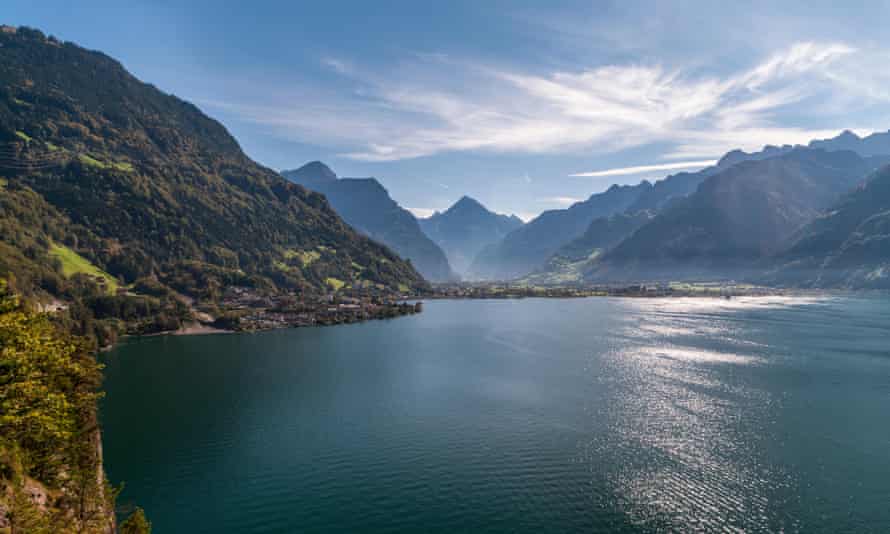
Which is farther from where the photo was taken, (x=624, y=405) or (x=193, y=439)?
(x=624, y=405)

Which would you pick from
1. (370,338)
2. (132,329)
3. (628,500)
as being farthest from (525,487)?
(132,329)

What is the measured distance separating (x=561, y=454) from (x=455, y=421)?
2266 centimetres

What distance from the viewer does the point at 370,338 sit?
195750mm

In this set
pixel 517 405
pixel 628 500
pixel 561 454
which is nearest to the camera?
pixel 628 500

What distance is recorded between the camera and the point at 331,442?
7369 centimetres

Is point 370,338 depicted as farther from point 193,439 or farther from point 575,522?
point 575,522

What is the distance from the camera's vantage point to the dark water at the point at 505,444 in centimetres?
5284

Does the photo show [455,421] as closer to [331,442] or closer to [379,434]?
[379,434]

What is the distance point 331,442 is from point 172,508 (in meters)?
24.7

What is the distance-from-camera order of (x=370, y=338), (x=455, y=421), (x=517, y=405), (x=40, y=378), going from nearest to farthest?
1. (x=40, y=378)
2. (x=455, y=421)
3. (x=517, y=405)
4. (x=370, y=338)

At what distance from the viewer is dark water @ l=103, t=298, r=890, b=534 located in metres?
52.8

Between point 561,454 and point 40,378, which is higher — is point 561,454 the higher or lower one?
the lower one

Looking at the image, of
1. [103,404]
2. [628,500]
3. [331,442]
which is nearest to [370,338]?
[103,404]

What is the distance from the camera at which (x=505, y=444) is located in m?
73.0
